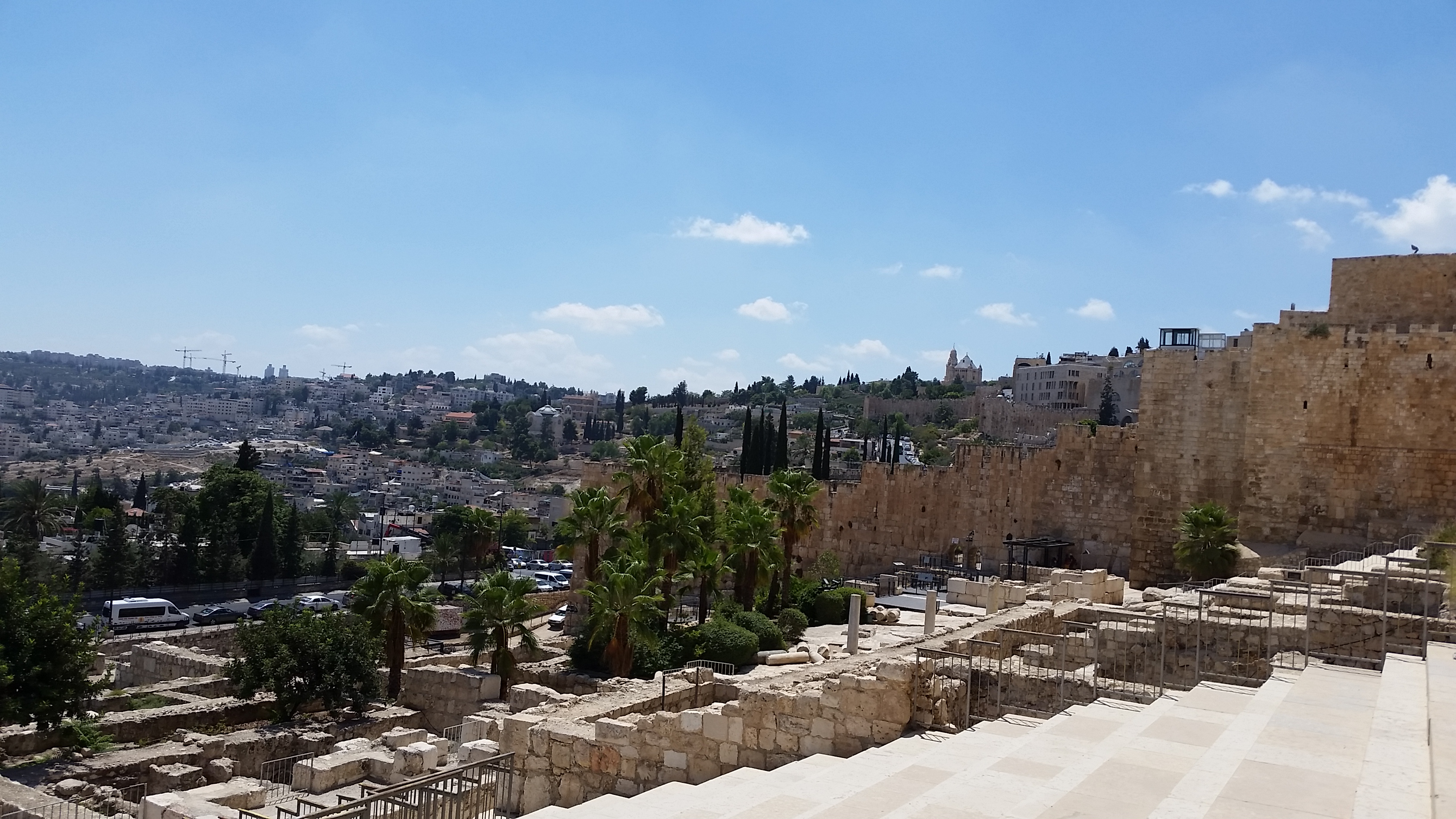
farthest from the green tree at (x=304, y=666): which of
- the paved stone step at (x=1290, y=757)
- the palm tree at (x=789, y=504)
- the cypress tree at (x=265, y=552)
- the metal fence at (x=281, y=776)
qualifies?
the cypress tree at (x=265, y=552)

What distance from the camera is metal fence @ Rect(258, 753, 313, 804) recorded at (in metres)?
12.5

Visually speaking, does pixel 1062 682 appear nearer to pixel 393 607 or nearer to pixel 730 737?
pixel 730 737

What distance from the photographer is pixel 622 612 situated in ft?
58.0

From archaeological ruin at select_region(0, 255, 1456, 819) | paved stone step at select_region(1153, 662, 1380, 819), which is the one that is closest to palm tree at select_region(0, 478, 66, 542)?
archaeological ruin at select_region(0, 255, 1456, 819)

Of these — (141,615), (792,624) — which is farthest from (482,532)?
(792,624)

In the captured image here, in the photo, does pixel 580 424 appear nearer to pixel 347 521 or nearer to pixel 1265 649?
pixel 347 521

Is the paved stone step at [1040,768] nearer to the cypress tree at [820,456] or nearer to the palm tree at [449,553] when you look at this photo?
the cypress tree at [820,456]

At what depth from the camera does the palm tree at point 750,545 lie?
70.7 feet

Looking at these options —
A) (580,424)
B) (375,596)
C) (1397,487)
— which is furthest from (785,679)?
(580,424)

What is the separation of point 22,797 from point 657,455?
13.1 meters

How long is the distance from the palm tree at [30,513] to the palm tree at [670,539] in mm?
30441

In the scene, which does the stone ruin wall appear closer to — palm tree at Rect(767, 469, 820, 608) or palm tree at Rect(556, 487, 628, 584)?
palm tree at Rect(767, 469, 820, 608)

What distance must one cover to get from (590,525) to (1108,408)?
176 ft

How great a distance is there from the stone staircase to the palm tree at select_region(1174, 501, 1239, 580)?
36.8 feet
